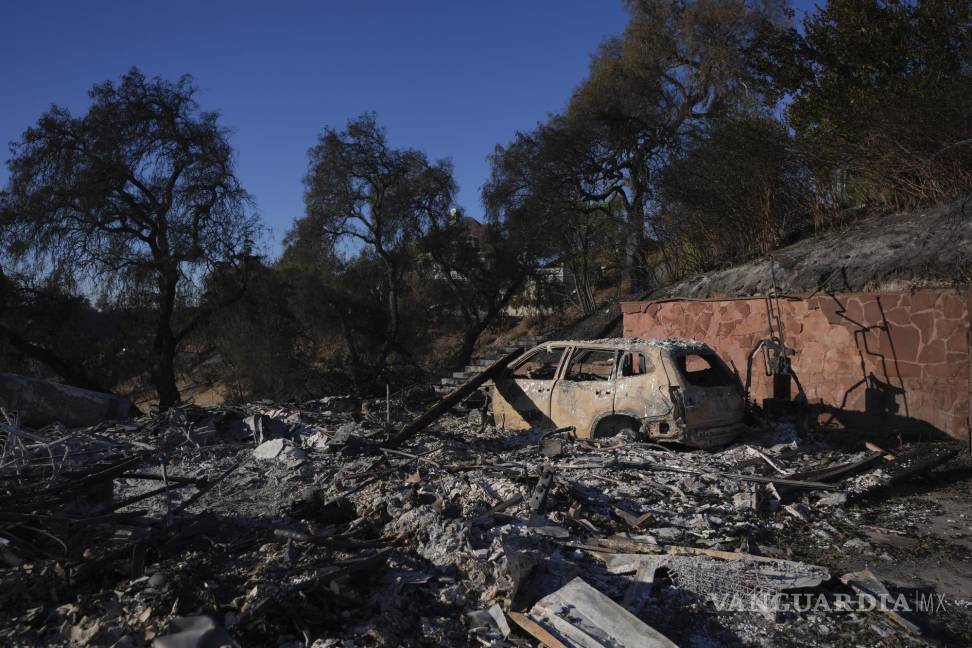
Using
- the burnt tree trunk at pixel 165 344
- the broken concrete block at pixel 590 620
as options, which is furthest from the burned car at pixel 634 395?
the burnt tree trunk at pixel 165 344

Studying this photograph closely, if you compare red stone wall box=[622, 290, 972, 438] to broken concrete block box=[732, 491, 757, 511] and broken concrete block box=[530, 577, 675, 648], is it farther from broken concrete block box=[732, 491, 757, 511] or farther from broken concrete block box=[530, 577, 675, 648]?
broken concrete block box=[530, 577, 675, 648]

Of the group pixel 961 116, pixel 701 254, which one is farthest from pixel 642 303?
pixel 961 116

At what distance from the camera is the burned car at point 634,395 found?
7.40 meters

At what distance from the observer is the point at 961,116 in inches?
465

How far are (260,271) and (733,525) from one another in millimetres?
17155

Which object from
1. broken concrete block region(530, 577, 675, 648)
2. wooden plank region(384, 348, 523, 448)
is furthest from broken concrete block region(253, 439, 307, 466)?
broken concrete block region(530, 577, 675, 648)

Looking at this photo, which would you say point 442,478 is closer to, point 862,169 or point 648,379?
point 648,379

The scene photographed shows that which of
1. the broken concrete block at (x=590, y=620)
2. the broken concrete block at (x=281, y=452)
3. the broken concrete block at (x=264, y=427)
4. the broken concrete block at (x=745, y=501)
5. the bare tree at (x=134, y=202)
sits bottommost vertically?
the broken concrete block at (x=590, y=620)

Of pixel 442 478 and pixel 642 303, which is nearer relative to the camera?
pixel 442 478

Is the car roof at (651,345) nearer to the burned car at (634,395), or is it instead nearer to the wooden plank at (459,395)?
the burned car at (634,395)

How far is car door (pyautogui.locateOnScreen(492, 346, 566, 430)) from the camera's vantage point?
8.65m

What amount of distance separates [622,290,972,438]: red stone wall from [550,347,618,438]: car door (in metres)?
3.35

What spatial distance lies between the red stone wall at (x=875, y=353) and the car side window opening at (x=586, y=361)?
2889mm

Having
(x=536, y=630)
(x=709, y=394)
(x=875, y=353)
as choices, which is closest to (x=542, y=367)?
(x=709, y=394)
